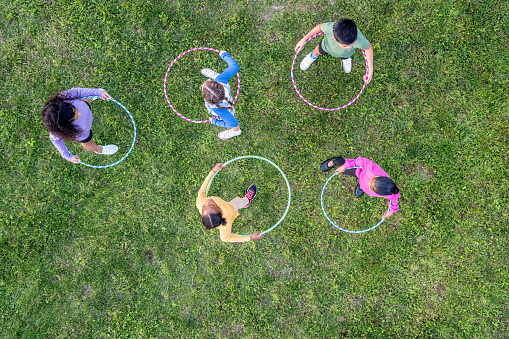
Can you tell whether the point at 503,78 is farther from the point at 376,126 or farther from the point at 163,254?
the point at 163,254

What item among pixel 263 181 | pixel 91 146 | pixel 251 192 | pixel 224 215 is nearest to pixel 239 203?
pixel 251 192

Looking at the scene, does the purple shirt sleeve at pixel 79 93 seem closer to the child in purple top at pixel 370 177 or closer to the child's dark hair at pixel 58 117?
the child's dark hair at pixel 58 117

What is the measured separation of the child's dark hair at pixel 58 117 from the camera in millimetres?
5602

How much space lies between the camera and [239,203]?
7.06m

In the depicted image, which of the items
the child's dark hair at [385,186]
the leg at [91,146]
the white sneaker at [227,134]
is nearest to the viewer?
the child's dark hair at [385,186]

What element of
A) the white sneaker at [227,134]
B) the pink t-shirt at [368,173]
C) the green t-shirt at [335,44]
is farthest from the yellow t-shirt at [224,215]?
the green t-shirt at [335,44]

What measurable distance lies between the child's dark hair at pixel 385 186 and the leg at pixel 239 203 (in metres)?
2.72

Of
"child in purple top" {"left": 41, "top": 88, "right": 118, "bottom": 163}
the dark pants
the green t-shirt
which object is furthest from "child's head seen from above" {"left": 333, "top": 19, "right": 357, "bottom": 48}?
"child in purple top" {"left": 41, "top": 88, "right": 118, "bottom": 163}

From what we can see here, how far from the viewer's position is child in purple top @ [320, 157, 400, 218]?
18.4ft

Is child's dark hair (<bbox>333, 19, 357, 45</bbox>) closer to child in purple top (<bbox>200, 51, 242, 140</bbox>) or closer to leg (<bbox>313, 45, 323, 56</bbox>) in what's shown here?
leg (<bbox>313, 45, 323, 56</bbox>)

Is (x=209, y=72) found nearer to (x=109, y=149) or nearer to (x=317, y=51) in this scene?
(x=317, y=51)

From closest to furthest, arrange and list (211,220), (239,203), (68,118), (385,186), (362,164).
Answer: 1. (211,220)
2. (385,186)
3. (68,118)
4. (362,164)
5. (239,203)

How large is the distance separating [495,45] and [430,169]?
125 inches

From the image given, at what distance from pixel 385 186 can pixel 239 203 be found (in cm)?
299
